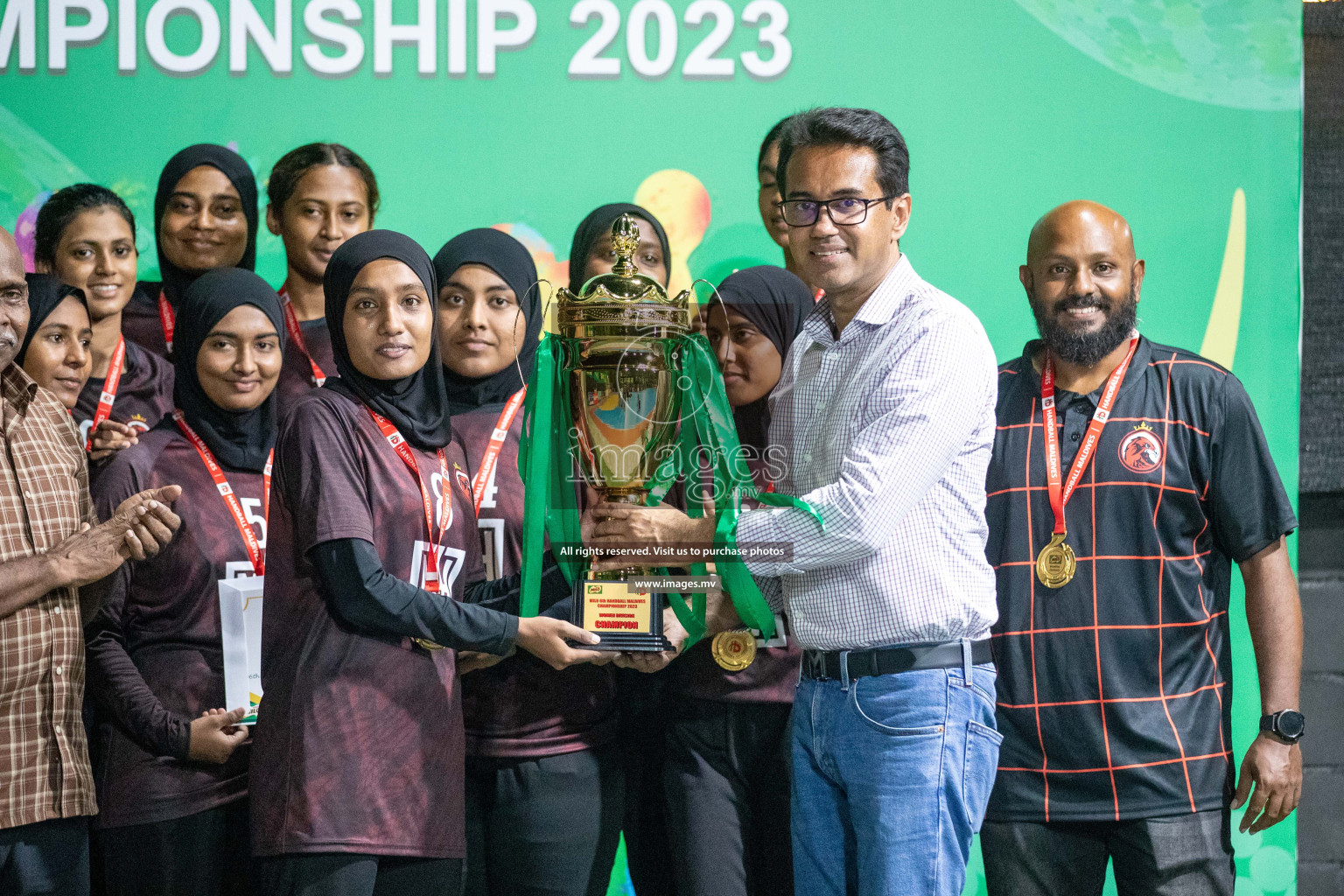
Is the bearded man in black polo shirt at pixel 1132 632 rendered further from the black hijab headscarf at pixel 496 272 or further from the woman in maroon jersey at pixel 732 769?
the black hijab headscarf at pixel 496 272

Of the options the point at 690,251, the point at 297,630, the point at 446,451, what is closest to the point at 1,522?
the point at 297,630

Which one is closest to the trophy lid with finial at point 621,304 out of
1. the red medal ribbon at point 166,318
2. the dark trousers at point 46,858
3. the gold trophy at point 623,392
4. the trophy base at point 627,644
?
the gold trophy at point 623,392

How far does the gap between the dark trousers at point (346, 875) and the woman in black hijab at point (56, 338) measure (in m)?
1.40

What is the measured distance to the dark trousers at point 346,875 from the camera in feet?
6.95

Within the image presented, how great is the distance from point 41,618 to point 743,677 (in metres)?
1.55

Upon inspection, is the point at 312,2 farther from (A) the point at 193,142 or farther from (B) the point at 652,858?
(B) the point at 652,858

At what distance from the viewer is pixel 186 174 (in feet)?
10.1

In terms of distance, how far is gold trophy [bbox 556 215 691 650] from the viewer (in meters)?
2.22

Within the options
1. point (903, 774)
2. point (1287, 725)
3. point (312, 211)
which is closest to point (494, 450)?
point (312, 211)

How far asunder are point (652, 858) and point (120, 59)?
8.36 feet

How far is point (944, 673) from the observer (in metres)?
2.05

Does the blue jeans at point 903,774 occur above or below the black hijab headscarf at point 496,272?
below

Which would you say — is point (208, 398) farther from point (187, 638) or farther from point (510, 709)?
point (510, 709)

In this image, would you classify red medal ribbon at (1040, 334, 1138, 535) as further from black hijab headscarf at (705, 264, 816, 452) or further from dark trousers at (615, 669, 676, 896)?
dark trousers at (615, 669, 676, 896)
